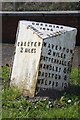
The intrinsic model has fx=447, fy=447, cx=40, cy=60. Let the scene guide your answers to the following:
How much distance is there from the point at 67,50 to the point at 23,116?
1.28 meters

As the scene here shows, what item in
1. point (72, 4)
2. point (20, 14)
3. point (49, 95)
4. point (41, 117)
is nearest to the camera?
point (41, 117)

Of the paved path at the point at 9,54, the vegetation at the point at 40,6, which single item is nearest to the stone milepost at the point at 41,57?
the paved path at the point at 9,54

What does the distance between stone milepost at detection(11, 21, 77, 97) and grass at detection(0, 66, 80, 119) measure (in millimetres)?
155

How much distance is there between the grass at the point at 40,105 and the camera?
17.4ft

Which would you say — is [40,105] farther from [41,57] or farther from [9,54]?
[9,54]

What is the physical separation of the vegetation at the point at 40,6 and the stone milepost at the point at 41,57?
5163mm

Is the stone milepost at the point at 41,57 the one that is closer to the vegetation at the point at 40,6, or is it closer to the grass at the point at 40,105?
the grass at the point at 40,105

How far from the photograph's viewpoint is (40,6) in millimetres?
11523

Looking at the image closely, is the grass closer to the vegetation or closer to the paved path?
the paved path

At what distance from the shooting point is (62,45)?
238 inches

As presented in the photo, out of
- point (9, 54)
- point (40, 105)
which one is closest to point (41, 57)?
point (40, 105)

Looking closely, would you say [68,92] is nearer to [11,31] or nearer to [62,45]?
[62,45]

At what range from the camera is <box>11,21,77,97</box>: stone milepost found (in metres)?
5.90

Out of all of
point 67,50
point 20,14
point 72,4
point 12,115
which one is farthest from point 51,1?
point 12,115
